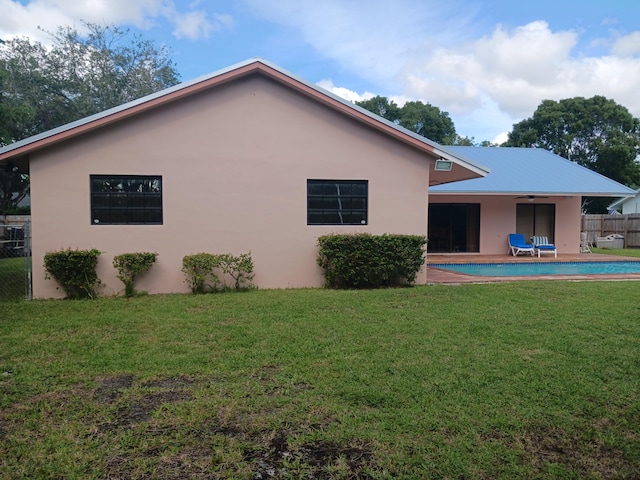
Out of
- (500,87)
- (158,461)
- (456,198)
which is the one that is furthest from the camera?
(500,87)

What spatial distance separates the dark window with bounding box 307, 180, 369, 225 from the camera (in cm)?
1066

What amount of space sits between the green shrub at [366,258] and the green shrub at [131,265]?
12.3 feet

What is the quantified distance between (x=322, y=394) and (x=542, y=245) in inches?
672

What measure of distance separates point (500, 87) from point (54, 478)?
A: 42.8 m

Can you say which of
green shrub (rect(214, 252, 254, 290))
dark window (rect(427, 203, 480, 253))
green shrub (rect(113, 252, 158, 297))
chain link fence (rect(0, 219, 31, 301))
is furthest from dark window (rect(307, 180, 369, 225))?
dark window (rect(427, 203, 480, 253))

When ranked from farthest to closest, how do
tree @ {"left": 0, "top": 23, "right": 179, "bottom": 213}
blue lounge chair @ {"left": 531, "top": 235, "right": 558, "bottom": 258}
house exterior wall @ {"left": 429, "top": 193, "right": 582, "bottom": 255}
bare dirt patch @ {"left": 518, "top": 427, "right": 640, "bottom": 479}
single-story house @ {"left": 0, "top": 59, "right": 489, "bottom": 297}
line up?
tree @ {"left": 0, "top": 23, "right": 179, "bottom": 213}
house exterior wall @ {"left": 429, "top": 193, "right": 582, "bottom": 255}
blue lounge chair @ {"left": 531, "top": 235, "right": 558, "bottom": 258}
single-story house @ {"left": 0, "top": 59, "right": 489, "bottom": 297}
bare dirt patch @ {"left": 518, "top": 427, "right": 640, "bottom": 479}

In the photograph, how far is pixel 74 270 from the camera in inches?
364

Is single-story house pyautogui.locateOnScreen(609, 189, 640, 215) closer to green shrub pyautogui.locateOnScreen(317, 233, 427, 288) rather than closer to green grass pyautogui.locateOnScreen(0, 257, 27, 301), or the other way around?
green shrub pyautogui.locateOnScreen(317, 233, 427, 288)

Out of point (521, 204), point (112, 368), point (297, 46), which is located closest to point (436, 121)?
point (521, 204)

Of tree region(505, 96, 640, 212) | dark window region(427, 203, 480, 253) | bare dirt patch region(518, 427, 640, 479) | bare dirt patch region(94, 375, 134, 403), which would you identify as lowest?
bare dirt patch region(518, 427, 640, 479)

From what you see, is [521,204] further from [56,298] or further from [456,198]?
[56,298]

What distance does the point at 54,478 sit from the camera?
2.98 m

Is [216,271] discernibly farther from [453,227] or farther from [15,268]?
[453,227]

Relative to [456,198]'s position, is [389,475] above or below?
below
